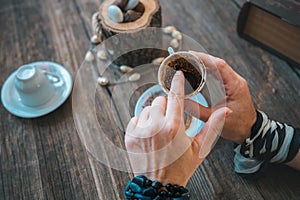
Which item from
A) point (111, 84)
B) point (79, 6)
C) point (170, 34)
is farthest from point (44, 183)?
point (79, 6)

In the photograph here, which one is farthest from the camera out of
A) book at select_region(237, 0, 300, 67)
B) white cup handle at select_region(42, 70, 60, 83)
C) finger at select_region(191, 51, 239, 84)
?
white cup handle at select_region(42, 70, 60, 83)

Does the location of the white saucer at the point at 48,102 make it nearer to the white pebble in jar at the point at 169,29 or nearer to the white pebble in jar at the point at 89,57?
the white pebble in jar at the point at 89,57

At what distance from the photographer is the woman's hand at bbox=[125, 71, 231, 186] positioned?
1.75 feet

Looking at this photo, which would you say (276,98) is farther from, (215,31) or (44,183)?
(44,183)

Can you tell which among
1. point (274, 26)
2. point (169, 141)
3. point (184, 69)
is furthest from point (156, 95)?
point (274, 26)

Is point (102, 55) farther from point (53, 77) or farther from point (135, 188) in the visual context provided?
point (135, 188)

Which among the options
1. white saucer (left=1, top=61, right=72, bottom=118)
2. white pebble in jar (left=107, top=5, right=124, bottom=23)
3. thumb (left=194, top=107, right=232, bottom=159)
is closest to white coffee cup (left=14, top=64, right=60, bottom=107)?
white saucer (left=1, top=61, right=72, bottom=118)

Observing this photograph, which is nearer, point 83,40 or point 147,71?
point 147,71

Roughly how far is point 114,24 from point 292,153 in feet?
1.78

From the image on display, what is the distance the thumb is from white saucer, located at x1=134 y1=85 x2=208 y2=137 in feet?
0.29

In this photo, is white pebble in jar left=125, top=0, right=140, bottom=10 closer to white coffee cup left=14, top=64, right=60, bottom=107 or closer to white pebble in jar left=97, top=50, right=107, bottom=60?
white pebble in jar left=97, top=50, right=107, bottom=60

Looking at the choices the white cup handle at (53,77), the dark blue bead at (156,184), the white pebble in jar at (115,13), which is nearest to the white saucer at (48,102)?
the white cup handle at (53,77)

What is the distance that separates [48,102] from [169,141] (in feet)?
1.50

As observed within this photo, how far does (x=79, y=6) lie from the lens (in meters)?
1.11
